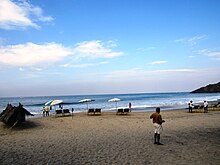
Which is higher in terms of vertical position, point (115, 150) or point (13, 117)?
point (13, 117)

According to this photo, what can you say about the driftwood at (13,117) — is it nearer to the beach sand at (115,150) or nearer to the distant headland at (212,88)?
the beach sand at (115,150)

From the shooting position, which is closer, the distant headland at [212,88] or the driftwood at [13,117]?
the driftwood at [13,117]

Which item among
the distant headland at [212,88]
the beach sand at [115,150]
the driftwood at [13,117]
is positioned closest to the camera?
the beach sand at [115,150]

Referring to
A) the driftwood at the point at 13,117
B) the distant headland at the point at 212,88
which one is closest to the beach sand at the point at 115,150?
the driftwood at the point at 13,117

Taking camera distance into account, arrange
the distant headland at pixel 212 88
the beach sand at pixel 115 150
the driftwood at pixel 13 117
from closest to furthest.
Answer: the beach sand at pixel 115 150 < the driftwood at pixel 13 117 < the distant headland at pixel 212 88

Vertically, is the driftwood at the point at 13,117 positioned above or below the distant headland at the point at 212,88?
below

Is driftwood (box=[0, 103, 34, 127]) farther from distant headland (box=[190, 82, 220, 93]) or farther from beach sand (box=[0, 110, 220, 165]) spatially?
distant headland (box=[190, 82, 220, 93])

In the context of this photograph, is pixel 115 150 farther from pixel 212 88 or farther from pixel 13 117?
pixel 212 88

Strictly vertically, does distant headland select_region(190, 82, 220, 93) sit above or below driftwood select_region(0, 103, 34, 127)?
above

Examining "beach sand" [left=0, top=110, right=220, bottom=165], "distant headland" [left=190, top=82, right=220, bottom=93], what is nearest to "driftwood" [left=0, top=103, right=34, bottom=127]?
"beach sand" [left=0, top=110, right=220, bottom=165]

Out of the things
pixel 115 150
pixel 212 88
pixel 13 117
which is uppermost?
pixel 212 88

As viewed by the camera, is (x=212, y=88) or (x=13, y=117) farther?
(x=212, y=88)

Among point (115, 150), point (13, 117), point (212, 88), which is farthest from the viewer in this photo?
point (212, 88)

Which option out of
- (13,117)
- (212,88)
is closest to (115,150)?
(13,117)
